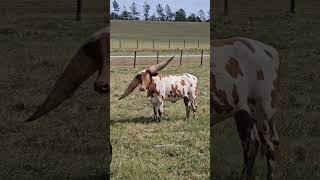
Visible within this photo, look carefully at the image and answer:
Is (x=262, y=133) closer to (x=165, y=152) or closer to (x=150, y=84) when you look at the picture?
(x=165, y=152)

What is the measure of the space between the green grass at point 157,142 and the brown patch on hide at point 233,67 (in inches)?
79.1

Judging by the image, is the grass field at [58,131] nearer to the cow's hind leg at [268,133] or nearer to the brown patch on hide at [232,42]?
the brown patch on hide at [232,42]

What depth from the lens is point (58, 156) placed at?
23.4ft

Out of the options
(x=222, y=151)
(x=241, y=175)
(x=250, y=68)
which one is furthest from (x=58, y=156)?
(x=250, y=68)

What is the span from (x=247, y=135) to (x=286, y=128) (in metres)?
3.38

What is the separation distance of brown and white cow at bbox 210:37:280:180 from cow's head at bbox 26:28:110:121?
1.02m

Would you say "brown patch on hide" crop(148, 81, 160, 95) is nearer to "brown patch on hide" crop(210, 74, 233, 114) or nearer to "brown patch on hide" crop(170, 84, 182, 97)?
"brown patch on hide" crop(170, 84, 182, 97)

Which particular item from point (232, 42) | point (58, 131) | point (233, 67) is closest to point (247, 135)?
point (233, 67)

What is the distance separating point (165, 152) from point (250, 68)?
3146 millimetres

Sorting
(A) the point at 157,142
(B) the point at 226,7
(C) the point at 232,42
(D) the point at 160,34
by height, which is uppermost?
(D) the point at 160,34

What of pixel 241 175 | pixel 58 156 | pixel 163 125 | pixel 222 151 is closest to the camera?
pixel 241 175

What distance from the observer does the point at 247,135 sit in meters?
4.98

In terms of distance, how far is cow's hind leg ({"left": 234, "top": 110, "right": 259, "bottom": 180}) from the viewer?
4.95 metres

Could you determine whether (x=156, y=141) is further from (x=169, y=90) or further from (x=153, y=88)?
(x=169, y=90)
